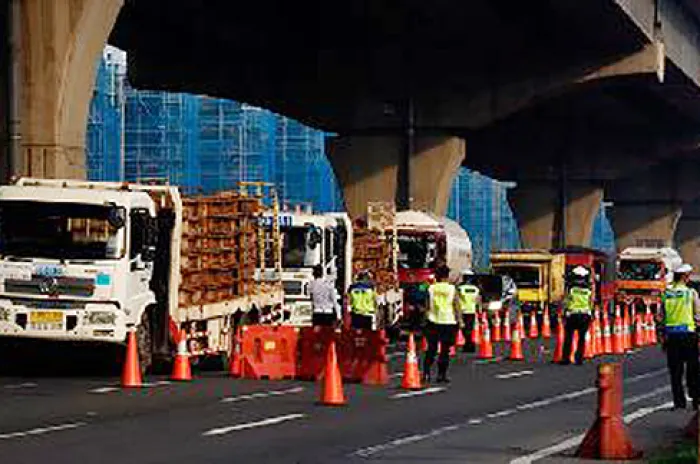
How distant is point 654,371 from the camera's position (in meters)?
31.1

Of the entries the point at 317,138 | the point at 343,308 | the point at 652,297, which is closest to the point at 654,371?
the point at 343,308

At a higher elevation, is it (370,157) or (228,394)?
(370,157)

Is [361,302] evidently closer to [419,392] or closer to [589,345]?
[589,345]

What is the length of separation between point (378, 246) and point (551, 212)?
177 ft

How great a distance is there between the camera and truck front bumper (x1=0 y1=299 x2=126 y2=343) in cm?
2442

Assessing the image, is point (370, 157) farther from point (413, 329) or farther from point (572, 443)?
point (572, 443)

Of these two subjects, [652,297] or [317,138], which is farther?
[317,138]

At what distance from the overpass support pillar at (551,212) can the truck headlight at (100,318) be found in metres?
74.0

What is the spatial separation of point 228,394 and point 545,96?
41.9 meters

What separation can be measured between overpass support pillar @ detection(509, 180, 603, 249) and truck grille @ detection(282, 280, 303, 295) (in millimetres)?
62438

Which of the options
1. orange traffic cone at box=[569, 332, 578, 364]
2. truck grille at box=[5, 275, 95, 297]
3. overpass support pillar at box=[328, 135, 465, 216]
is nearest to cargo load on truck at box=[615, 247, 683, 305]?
overpass support pillar at box=[328, 135, 465, 216]

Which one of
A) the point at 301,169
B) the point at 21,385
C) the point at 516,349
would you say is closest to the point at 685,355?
the point at 21,385

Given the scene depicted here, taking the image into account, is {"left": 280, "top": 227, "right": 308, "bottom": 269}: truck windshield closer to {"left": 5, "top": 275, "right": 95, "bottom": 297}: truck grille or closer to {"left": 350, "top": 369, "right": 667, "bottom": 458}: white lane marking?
{"left": 350, "top": 369, "right": 667, "bottom": 458}: white lane marking

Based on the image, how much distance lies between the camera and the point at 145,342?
25.5 meters
